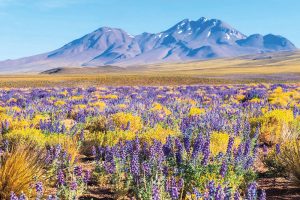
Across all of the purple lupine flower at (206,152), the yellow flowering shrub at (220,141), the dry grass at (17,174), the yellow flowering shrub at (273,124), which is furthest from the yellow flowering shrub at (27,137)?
the yellow flowering shrub at (273,124)

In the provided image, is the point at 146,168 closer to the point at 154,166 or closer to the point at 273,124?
the point at 154,166

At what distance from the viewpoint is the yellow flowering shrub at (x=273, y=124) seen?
989cm

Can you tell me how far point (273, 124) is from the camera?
10484 millimetres

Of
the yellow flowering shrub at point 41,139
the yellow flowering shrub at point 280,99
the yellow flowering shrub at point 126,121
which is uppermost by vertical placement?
the yellow flowering shrub at point 41,139

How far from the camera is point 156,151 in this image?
19.7ft

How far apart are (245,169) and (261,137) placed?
427 centimetres

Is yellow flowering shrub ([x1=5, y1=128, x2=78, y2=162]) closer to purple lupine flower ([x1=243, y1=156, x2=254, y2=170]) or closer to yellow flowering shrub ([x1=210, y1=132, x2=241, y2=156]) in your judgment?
yellow flowering shrub ([x1=210, y1=132, x2=241, y2=156])

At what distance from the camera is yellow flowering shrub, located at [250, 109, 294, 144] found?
32.4 feet

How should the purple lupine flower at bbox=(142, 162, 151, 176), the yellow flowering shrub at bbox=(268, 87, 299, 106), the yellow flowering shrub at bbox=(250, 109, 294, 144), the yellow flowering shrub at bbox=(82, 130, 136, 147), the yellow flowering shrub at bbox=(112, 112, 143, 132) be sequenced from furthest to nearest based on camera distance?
the yellow flowering shrub at bbox=(268, 87, 299, 106) < the yellow flowering shrub at bbox=(112, 112, 143, 132) < the yellow flowering shrub at bbox=(250, 109, 294, 144) < the yellow flowering shrub at bbox=(82, 130, 136, 147) < the purple lupine flower at bbox=(142, 162, 151, 176)

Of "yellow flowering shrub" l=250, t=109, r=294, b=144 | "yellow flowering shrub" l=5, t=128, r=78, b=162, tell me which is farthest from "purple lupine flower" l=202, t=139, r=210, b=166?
"yellow flowering shrub" l=250, t=109, r=294, b=144

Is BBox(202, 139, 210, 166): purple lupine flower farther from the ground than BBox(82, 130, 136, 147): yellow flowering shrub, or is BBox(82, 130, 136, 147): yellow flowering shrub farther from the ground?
BBox(202, 139, 210, 166): purple lupine flower

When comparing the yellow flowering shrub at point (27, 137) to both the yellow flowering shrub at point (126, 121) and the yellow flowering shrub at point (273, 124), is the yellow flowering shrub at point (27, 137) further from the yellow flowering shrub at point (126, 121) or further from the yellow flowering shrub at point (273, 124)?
the yellow flowering shrub at point (273, 124)

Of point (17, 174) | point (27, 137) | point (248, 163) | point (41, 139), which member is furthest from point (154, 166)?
point (27, 137)

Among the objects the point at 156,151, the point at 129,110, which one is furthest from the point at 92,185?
the point at 129,110
